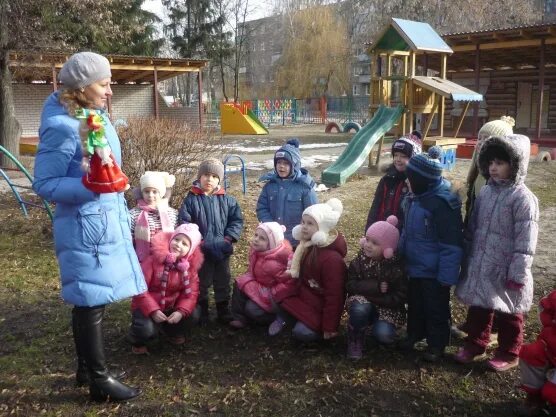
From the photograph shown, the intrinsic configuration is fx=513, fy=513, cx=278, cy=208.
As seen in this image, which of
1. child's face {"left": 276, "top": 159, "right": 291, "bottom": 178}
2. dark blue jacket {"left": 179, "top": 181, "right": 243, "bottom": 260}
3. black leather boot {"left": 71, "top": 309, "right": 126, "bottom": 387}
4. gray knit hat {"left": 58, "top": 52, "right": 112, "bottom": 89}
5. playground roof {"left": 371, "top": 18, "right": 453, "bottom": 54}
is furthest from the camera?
playground roof {"left": 371, "top": 18, "right": 453, "bottom": 54}

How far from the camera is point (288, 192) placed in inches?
157

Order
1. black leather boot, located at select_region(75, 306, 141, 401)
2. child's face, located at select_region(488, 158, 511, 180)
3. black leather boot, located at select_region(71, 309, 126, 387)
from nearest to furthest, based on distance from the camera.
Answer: black leather boot, located at select_region(75, 306, 141, 401) → black leather boot, located at select_region(71, 309, 126, 387) → child's face, located at select_region(488, 158, 511, 180)

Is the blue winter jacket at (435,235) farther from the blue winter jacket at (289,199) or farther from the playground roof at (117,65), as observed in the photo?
the playground roof at (117,65)

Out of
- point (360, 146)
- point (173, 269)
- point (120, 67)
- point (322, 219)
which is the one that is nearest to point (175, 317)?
point (173, 269)

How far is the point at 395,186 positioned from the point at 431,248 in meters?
0.83

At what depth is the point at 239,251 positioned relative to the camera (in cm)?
567

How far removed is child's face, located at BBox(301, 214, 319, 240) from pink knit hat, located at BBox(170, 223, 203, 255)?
27.6 inches

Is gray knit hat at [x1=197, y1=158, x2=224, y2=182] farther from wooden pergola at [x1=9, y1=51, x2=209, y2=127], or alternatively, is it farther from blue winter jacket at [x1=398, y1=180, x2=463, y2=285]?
wooden pergola at [x1=9, y1=51, x2=209, y2=127]

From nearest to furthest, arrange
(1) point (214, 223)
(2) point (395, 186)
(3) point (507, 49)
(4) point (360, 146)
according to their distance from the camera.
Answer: (1) point (214, 223)
(2) point (395, 186)
(4) point (360, 146)
(3) point (507, 49)

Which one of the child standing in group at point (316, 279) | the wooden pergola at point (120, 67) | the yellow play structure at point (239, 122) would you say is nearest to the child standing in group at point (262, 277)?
the child standing in group at point (316, 279)

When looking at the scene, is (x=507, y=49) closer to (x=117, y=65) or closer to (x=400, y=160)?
(x=117, y=65)

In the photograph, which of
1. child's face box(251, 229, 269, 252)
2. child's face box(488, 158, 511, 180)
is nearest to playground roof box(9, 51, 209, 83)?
child's face box(251, 229, 269, 252)

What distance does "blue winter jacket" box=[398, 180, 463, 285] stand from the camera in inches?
118

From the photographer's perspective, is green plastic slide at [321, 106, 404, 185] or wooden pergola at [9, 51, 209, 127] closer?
green plastic slide at [321, 106, 404, 185]
